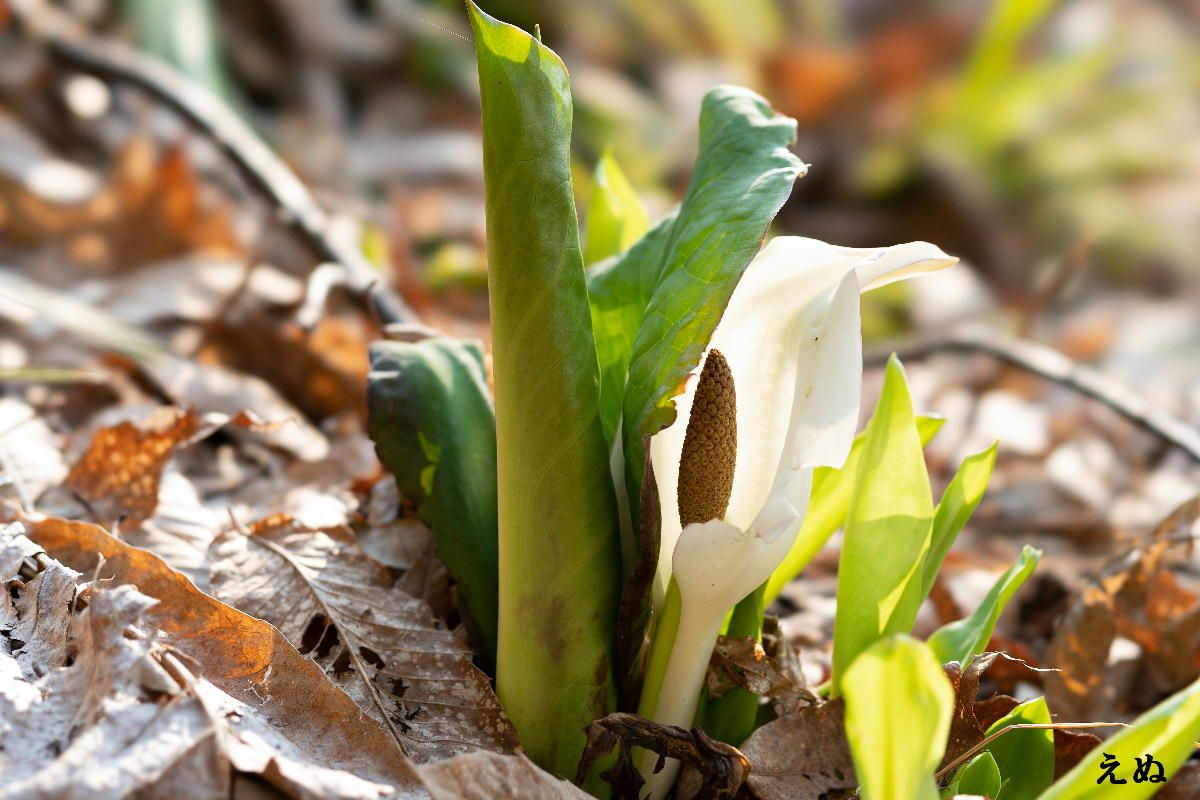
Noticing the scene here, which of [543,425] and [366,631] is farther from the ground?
[543,425]

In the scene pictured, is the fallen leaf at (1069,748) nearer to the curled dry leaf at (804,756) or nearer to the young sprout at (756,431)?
the curled dry leaf at (804,756)

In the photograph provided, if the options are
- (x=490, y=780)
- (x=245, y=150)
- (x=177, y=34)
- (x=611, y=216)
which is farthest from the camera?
(x=177, y=34)

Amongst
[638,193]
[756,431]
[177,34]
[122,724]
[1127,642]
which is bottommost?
[1127,642]

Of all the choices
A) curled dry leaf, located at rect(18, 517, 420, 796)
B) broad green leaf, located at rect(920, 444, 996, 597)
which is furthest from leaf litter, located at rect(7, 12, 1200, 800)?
broad green leaf, located at rect(920, 444, 996, 597)

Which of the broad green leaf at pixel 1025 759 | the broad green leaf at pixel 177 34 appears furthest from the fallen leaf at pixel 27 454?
the broad green leaf at pixel 177 34

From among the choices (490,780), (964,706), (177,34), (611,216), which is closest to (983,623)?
(964,706)

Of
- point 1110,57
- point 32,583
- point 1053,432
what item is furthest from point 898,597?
point 1110,57

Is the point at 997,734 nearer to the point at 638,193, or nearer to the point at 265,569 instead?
the point at 265,569
